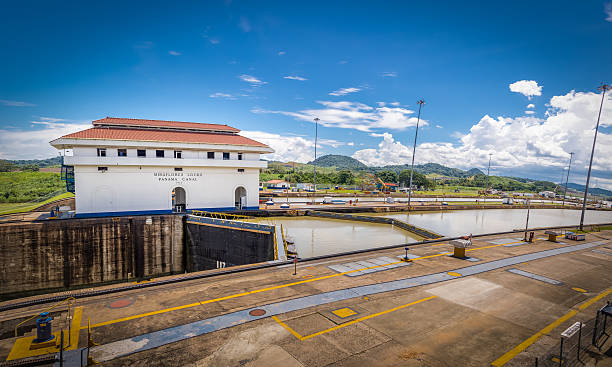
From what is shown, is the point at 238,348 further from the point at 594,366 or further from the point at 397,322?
the point at 594,366

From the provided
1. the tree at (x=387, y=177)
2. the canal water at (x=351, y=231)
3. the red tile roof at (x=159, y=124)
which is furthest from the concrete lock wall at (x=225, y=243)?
the tree at (x=387, y=177)

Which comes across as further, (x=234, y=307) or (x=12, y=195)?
(x=12, y=195)

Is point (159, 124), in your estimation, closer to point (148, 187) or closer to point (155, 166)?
point (155, 166)

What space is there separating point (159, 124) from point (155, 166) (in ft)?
25.6

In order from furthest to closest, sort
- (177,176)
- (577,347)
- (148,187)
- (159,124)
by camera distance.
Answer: (159,124) < (177,176) < (148,187) < (577,347)

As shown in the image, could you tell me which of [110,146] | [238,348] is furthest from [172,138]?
[238,348]

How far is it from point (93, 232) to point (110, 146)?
10116mm

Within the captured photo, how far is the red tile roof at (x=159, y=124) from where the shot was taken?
109 feet

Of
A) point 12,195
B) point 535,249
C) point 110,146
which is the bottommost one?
point 12,195

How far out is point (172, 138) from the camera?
31.9m

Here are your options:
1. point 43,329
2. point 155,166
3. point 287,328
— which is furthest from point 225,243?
point 43,329

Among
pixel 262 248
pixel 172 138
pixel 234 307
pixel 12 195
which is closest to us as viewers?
pixel 234 307

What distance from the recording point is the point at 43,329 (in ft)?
27.2

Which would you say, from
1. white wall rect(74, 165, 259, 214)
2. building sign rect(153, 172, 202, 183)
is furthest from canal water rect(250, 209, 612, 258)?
building sign rect(153, 172, 202, 183)
